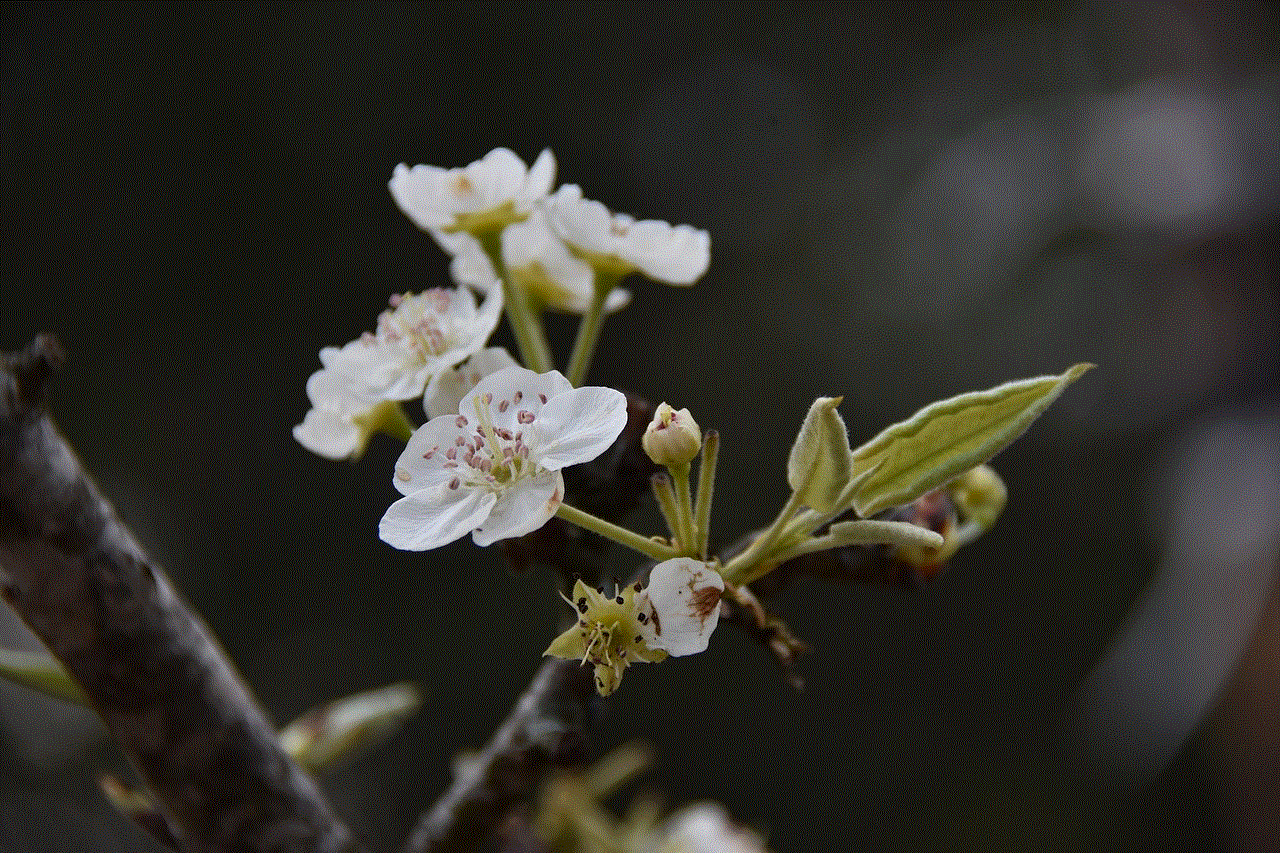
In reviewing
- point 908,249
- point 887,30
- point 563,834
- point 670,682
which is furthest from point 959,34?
point 563,834

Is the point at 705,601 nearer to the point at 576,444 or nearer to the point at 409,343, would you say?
the point at 576,444

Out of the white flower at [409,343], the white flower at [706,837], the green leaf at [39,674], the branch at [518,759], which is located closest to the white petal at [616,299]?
the white flower at [409,343]

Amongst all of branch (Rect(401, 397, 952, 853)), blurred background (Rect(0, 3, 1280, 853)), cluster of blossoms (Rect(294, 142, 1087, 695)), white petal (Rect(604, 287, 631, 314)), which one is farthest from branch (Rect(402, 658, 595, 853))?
blurred background (Rect(0, 3, 1280, 853))

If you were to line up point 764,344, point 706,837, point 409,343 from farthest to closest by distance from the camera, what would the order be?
point 764,344
point 706,837
point 409,343

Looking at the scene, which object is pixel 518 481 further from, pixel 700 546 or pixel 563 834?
pixel 563 834

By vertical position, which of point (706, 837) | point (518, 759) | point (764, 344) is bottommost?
point (764, 344)

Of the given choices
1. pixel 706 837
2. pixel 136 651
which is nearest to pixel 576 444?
pixel 136 651
